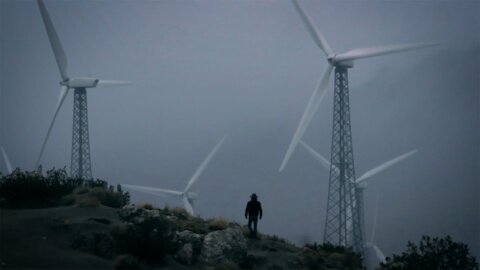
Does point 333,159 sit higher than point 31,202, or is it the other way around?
point 333,159

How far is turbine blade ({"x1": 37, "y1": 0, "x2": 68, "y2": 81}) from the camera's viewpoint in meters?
51.8

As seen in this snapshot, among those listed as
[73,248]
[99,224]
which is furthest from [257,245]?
[73,248]

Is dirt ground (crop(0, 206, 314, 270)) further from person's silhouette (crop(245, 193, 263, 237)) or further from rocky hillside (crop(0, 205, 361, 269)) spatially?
person's silhouette (crop(245, 193, 263, 237))

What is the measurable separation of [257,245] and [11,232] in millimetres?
11327

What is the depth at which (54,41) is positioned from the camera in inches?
2138

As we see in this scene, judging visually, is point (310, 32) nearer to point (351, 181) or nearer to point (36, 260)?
point (351, 181)

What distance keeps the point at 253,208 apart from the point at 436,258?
30.3ft

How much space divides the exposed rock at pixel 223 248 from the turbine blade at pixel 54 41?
107ft

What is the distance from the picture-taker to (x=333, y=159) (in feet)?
157

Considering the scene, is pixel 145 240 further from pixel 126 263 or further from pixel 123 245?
pixel 126 263

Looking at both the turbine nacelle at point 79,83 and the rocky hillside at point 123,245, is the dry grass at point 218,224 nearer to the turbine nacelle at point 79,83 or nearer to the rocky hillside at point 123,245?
the rocky hillside at point 123,245

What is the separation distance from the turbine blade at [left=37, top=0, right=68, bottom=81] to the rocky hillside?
27.0 m

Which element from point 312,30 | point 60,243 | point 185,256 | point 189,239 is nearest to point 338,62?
point 312,30

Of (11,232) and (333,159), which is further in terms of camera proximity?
(333,159)
